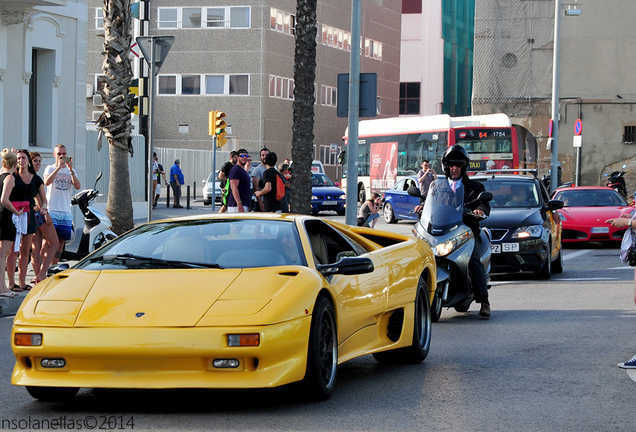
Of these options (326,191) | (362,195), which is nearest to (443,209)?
(326,191)

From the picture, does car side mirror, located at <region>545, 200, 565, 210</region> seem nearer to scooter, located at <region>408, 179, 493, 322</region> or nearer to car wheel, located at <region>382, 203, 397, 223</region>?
scooter, located at <region>408, 179, 493, 322</region>

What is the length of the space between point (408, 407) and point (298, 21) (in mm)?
16293

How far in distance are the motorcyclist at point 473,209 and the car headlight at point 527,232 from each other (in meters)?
4.30

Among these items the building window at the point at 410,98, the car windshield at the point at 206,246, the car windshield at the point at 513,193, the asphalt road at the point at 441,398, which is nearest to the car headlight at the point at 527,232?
the car windshield at the point at 513,193

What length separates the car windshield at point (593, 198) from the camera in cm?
2316

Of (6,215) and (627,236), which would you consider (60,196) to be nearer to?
(6,215)

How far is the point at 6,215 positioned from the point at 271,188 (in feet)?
19.4

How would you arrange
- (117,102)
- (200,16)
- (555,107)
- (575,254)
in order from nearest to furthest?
(117,102) → (575,254) → (555,107) → (200,16)

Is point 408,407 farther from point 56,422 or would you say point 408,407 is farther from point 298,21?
point 298,21

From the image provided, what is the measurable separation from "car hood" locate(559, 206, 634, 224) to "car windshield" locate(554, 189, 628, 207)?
47 centimetres

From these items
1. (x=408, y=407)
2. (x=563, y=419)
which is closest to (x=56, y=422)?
(x=408, y=407)

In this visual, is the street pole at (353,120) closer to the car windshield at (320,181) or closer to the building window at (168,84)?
the car windshield at (320,181)

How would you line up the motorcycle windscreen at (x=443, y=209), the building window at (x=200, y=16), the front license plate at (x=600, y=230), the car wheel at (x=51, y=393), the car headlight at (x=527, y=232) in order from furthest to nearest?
the building window at (x=200, y=16) → the front license plate at (x=600, y=230) → the car headlight at (x=527, y=232) → the motorcycle windscreen at (x=443, y=209) → the car wheel at (x=51, y=393)

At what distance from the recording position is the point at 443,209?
11164 millimetres
